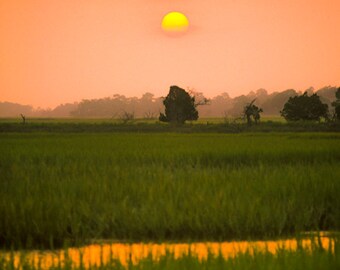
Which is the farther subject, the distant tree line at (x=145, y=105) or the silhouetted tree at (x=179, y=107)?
the distant tree line at (x=145, y=105)

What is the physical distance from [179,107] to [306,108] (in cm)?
1125

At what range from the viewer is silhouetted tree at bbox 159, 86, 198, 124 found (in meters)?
45.5

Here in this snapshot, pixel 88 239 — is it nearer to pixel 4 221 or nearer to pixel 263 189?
pixel 4 221

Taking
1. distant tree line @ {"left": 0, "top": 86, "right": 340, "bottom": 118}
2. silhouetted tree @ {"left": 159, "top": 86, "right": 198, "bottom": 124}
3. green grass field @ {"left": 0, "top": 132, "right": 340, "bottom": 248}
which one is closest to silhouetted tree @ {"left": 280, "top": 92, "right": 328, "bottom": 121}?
silhouetted tree @ {"left": 159, "top": 86, "right": 198, "bottom": 124}

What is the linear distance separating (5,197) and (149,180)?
6.92ft

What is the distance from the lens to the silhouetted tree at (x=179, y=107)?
45.5 metres

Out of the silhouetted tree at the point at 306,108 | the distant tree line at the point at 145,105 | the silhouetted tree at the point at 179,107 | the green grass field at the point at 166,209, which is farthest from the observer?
the distant tree line at the point at 145,105

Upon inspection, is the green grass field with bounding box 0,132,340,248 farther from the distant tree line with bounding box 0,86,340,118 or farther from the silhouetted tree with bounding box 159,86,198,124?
the distant tree line with bounding box 0,86,340,118

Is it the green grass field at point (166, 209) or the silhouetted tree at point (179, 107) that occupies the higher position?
the silhouetted tree at point (179, 107)

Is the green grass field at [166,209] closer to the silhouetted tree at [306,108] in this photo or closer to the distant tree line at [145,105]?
the silhouetted tree at [306,108]

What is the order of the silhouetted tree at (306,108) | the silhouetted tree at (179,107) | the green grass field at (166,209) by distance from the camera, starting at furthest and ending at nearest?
the silhouetted tree at (179,107)
the silhouetted tree at (306,108)
the green grass field at (166,209)

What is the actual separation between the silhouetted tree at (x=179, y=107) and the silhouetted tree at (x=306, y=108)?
862 cm

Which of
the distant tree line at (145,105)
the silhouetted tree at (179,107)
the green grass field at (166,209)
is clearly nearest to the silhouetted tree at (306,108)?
the silhouetted tree at (179,107)

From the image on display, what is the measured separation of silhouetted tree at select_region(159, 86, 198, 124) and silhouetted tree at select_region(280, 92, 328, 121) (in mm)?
8624
